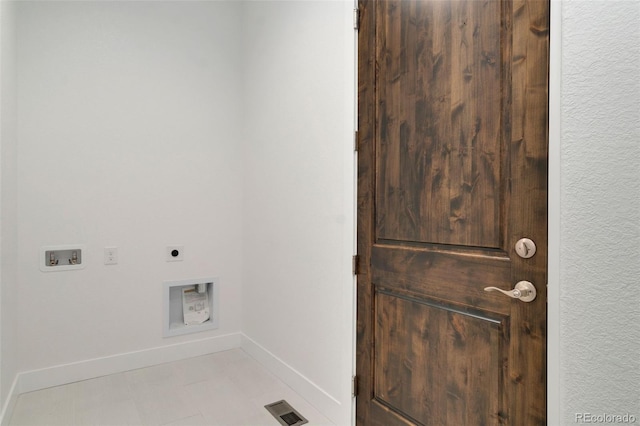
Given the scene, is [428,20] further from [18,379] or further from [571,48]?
[18,379]

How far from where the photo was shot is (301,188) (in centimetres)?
240

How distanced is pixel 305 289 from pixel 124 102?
72.0 inches

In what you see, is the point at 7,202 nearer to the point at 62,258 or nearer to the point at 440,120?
the point at 62,258

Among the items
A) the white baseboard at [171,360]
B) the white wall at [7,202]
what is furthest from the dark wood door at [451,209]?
the white wall at [7,202]

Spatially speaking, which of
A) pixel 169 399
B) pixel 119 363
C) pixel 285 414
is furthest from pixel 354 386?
pixel 119 363

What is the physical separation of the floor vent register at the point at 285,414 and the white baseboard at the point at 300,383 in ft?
0.39

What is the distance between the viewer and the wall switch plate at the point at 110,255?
8.65 ft

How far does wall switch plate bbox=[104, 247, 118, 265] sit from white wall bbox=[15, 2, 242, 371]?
4 centimetres

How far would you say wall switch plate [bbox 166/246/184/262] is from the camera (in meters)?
2.87

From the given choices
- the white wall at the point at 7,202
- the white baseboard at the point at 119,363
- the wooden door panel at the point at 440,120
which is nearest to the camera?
the wooden door panel at the point at 440,120
